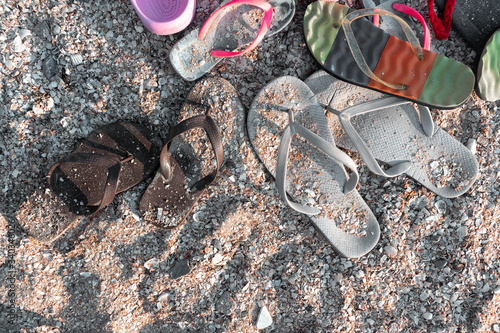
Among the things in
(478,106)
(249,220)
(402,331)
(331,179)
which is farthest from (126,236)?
(478,106)

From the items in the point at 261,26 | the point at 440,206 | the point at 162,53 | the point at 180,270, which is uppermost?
the point at 162,53

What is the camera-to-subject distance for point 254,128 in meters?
1.72

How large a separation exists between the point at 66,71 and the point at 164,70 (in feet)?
1.65

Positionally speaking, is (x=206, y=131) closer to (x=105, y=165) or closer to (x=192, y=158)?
(x=192, y=158)

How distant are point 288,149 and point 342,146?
363mm

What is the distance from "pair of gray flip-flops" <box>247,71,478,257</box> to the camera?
173 centimetres

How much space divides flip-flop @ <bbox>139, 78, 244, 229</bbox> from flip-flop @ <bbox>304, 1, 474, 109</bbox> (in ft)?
1.82

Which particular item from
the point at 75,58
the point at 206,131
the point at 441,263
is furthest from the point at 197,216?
the point at 441,263

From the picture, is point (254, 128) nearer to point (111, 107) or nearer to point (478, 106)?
point (111, 107)

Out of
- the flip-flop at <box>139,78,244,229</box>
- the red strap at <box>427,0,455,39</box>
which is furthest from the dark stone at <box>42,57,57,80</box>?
the red strap at <box>427,0,455,39</box>

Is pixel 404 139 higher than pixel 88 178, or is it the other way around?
pixel 88 178

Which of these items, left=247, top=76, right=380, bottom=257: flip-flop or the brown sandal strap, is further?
left=247, top=76, right=380, bottom=257: flip-flop

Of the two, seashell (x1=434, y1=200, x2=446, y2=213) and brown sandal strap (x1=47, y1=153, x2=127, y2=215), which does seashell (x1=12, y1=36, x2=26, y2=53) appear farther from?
seashell (x1=434, y1=200, x2=446, y2=213)

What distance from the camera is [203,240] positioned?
5.56 ft
